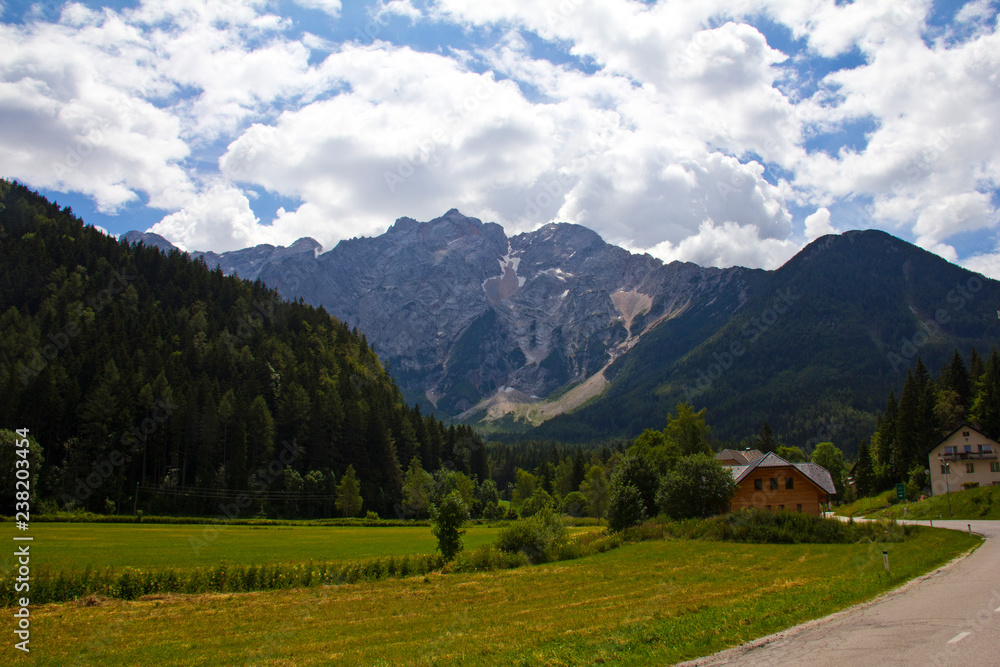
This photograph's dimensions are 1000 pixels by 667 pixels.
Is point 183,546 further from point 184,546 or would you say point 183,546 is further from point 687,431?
point 687,431

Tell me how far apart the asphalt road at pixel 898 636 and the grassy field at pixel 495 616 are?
89 centimetres

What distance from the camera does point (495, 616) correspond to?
74.9 feet

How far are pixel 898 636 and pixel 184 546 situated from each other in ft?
174

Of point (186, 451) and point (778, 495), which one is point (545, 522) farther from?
point (186, 451)

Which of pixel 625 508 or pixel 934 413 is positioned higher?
pixel 934 413

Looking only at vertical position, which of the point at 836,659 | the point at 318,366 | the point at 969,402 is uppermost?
→ the point at 318,366

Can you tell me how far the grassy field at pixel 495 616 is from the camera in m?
16.1

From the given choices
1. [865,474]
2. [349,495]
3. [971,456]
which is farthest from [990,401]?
[349,495]

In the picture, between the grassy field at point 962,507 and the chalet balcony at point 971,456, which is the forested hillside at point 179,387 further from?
the chalet balcony at point 971,456

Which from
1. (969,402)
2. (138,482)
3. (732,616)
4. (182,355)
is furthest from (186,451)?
(969,402)

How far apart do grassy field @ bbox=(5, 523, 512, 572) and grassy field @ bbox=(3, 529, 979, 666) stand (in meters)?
11.6

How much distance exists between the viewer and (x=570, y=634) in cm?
1758

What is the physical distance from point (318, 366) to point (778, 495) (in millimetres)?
95709

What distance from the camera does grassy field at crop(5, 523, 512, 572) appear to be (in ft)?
127
